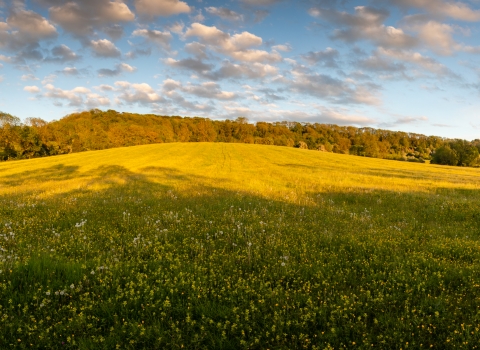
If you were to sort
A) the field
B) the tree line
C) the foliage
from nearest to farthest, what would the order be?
1. the field
2. the tree line
3. the foliage

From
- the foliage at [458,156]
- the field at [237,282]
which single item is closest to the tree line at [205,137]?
the foliage at [458,156]

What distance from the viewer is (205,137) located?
12462cm

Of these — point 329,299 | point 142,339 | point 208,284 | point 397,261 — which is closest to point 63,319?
point 142,339

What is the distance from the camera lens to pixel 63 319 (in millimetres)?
4398

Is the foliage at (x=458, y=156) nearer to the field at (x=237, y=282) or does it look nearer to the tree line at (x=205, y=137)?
the tree line at (x=205, y=137)

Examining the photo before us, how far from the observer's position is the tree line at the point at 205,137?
82188 millimetres

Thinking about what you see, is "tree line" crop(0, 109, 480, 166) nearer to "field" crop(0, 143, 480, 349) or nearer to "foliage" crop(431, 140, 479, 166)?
"foliage" crop(431, 140, 479, 166)

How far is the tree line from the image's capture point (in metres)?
82.2

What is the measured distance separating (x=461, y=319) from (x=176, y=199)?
439 inches

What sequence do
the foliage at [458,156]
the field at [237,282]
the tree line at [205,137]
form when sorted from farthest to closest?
the foliage at [458,156] → the tree line at [205,137] → the field at [237,282]

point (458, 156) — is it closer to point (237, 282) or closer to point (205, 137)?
point (205, 137)

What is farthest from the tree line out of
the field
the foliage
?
the field

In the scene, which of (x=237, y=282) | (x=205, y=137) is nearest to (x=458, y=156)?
(x=205, y=137)

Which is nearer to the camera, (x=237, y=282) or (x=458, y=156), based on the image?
(x=237, y=282)
